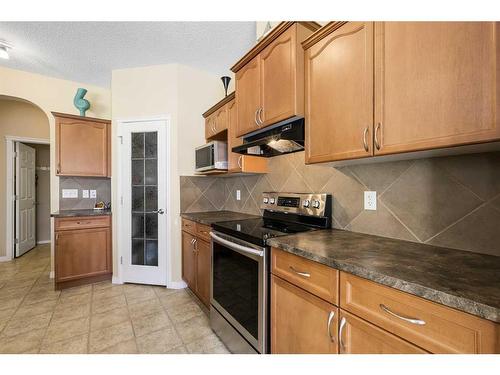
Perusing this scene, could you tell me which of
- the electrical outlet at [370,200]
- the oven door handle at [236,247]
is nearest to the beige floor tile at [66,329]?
the oven door handle at [236,247]

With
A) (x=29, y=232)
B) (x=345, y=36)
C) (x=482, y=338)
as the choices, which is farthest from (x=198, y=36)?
(x=29, y=232)

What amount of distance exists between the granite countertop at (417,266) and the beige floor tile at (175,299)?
1.67m

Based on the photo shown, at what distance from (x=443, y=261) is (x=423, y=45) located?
2.85 ft

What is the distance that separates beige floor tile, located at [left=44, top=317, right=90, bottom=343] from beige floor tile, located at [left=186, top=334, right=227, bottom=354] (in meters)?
0.93

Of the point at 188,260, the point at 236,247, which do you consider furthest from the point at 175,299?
the point at 236,247

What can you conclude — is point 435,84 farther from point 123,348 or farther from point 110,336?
point 110,336

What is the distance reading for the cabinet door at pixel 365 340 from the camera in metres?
0.77

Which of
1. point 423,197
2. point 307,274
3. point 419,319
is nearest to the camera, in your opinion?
point 419,319

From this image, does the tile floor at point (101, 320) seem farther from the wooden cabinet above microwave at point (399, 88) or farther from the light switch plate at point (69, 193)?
the wooden cabinet above microwave at point (399, 88)

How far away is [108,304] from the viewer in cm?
239

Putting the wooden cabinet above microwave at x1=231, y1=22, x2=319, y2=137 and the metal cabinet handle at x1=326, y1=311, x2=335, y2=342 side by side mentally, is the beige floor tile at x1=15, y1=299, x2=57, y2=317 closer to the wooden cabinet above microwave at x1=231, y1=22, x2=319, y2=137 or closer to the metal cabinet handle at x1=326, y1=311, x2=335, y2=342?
the wooden cabinet above microwave at x1=231, y1=22, x2=319, y2=137

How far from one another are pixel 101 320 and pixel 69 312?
0.43 metres

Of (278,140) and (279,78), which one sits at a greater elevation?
(279,78)
